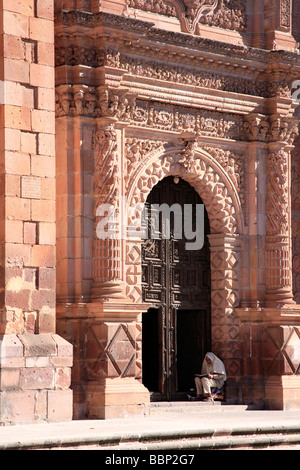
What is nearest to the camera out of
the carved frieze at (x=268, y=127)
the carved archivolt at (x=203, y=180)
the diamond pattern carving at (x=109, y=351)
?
the diamond pattern carving at (x=109, y=351)

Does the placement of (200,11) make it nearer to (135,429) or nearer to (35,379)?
(35,379)

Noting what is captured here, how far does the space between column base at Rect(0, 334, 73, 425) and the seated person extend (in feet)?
12.1

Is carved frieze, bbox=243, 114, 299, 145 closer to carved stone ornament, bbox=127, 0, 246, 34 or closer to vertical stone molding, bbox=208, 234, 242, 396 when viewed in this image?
carved stone ornament, bbox=127, 0, 246, 34

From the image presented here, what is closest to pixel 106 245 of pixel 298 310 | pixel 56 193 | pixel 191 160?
pixel 56 193

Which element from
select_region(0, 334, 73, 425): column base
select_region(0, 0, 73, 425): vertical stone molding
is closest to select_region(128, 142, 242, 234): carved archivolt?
select_region(0, 0, 73, 425): vertical stone molding

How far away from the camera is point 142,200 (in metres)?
19.5

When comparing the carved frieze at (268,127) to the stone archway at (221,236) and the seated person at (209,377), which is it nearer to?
the stone archway at (221,236)

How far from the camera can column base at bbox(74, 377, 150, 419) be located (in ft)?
59.8

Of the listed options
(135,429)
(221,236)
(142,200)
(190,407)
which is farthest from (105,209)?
(135,429)

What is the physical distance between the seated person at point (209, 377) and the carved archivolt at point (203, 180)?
A: 6.72 feet

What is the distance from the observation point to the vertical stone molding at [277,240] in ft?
68.3

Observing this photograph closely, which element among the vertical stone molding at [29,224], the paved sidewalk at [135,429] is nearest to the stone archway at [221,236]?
the paved sidewalk at [135,429]

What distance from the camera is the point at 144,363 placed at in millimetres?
20406

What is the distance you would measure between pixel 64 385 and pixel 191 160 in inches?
190
